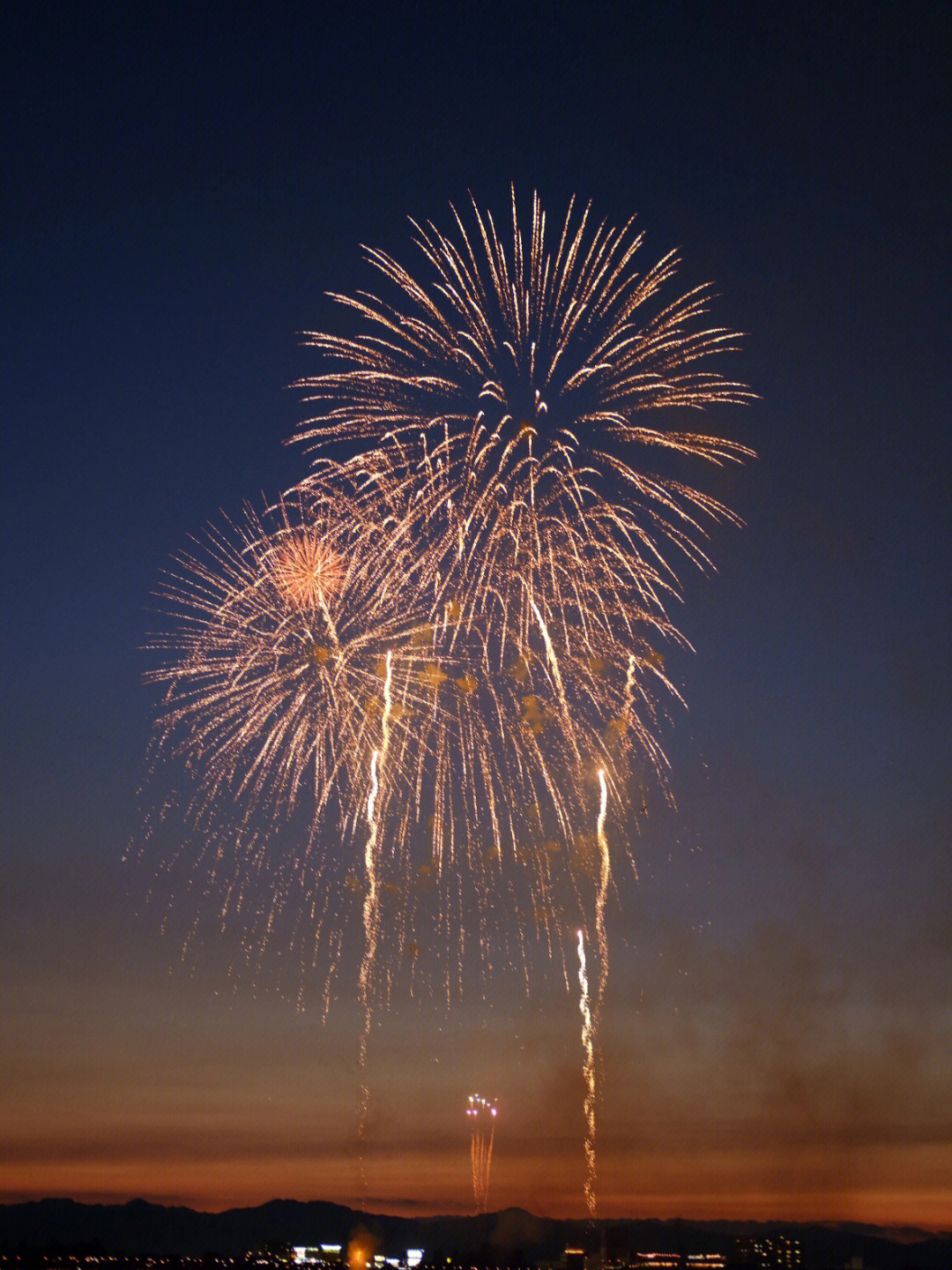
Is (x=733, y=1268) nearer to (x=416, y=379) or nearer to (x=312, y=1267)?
(x=312, y=1267)

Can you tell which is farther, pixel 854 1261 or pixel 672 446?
pixel 854 1261

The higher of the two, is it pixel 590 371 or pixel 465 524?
pixel 590 371

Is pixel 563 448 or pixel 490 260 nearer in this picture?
pixel 490 260

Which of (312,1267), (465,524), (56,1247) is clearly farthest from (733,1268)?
(465,524)

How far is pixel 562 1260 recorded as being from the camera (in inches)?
6211

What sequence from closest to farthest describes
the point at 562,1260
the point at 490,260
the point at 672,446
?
the point at 490,260 < the point at 672,446 < the point at 562,1260

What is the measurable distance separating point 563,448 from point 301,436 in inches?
251

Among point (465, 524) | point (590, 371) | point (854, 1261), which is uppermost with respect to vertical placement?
point (590, 371)

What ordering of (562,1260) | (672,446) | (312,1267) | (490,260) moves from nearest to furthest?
(490,260)
(672,446)
(562,1260)
(312,1267)

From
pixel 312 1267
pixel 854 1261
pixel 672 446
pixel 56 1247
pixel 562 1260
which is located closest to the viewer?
pixel 672 446

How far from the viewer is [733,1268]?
158750mm

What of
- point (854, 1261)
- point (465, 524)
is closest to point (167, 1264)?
point (854, 1261)

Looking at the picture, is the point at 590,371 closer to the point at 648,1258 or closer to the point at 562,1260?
the point at 562,1260

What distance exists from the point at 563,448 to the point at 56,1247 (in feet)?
643
